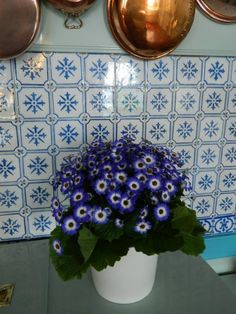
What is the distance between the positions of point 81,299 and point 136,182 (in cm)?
32

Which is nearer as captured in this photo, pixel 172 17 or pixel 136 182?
pixel 136 182

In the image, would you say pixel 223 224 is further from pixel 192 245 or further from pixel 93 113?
pixel 93 113

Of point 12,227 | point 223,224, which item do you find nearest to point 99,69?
point 12,227

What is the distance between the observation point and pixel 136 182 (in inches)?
20.3

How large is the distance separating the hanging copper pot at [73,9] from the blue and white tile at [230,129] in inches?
20.6

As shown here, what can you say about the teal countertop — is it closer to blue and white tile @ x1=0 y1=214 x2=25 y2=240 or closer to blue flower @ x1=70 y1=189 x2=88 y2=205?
blue and white tile @ x1=0 y1=214 x2=25 y2=240

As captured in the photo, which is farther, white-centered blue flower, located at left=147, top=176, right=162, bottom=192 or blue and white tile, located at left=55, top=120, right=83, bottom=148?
blue and white tile, located at left=55, top=120, right=83, bottom=148

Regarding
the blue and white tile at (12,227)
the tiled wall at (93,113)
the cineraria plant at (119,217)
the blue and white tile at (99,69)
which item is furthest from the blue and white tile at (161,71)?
the blue and white tile at (12,227)

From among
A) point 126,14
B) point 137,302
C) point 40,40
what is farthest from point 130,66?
point 137,302

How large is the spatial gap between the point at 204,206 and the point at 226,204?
3.3 inches

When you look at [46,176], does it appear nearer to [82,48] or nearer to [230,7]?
[82,48]

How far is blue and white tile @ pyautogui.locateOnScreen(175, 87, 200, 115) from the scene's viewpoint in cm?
83

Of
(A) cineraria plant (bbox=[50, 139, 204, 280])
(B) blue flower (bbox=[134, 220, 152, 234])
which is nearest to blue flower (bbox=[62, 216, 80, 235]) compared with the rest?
(A) cineraria plant (bbox=[50, 139, 204, 280])

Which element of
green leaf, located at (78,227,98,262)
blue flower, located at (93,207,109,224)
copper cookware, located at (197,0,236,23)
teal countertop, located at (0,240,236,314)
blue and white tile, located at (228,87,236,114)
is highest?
copper cookware, located at (197,0,236,23)
